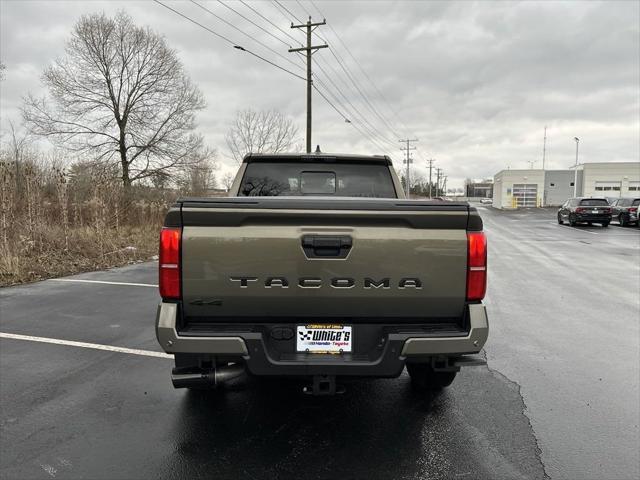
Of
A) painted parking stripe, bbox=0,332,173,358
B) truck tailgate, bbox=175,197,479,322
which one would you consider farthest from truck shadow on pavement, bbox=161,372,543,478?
painted parking stripe, bbox=0,332,173,358

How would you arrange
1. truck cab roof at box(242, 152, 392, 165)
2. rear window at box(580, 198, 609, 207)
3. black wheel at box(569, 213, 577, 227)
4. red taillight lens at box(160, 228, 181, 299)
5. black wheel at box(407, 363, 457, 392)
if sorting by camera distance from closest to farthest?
red taillight lens at box(160, 228, 181, 299)
black wheel at box(407, 363, 457, 392)
truck cab roof at box(242, 152, 392, 165)
rear window at box(580, 198, 609, 207)
black wheel at box(569, 213, 577, 227)

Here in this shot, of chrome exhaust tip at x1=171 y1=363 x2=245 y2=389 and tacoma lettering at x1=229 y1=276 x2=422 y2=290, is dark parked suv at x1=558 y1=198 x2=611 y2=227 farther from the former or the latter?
chrome exhaust tip at x1=171 y1=363 x2=245 y2=389

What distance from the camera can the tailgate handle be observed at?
2.73m

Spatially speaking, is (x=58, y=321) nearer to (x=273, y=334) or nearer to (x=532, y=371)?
(x=273, y=334)

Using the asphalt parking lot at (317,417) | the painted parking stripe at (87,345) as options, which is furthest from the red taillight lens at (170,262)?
the painted parking stripe at (87,345)

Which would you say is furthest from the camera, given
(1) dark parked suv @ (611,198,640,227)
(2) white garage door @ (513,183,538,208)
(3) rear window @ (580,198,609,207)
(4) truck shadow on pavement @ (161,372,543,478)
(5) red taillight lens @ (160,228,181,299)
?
(2) white garage door @ (513,183,538,208)

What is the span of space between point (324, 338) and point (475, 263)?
3.50 feet

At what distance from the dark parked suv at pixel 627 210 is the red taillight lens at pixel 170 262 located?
30.4m

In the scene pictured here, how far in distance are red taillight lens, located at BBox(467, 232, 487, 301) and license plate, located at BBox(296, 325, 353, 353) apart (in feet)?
2.70

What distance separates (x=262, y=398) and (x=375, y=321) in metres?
1.55

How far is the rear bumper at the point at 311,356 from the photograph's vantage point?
268 cm

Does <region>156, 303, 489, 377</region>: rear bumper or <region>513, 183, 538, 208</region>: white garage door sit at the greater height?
<region>513, 183, 538, 208</region>: white garage door

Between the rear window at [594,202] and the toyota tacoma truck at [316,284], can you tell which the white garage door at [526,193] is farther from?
the toyota tacoma truck at [316,284]

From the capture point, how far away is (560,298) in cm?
795
